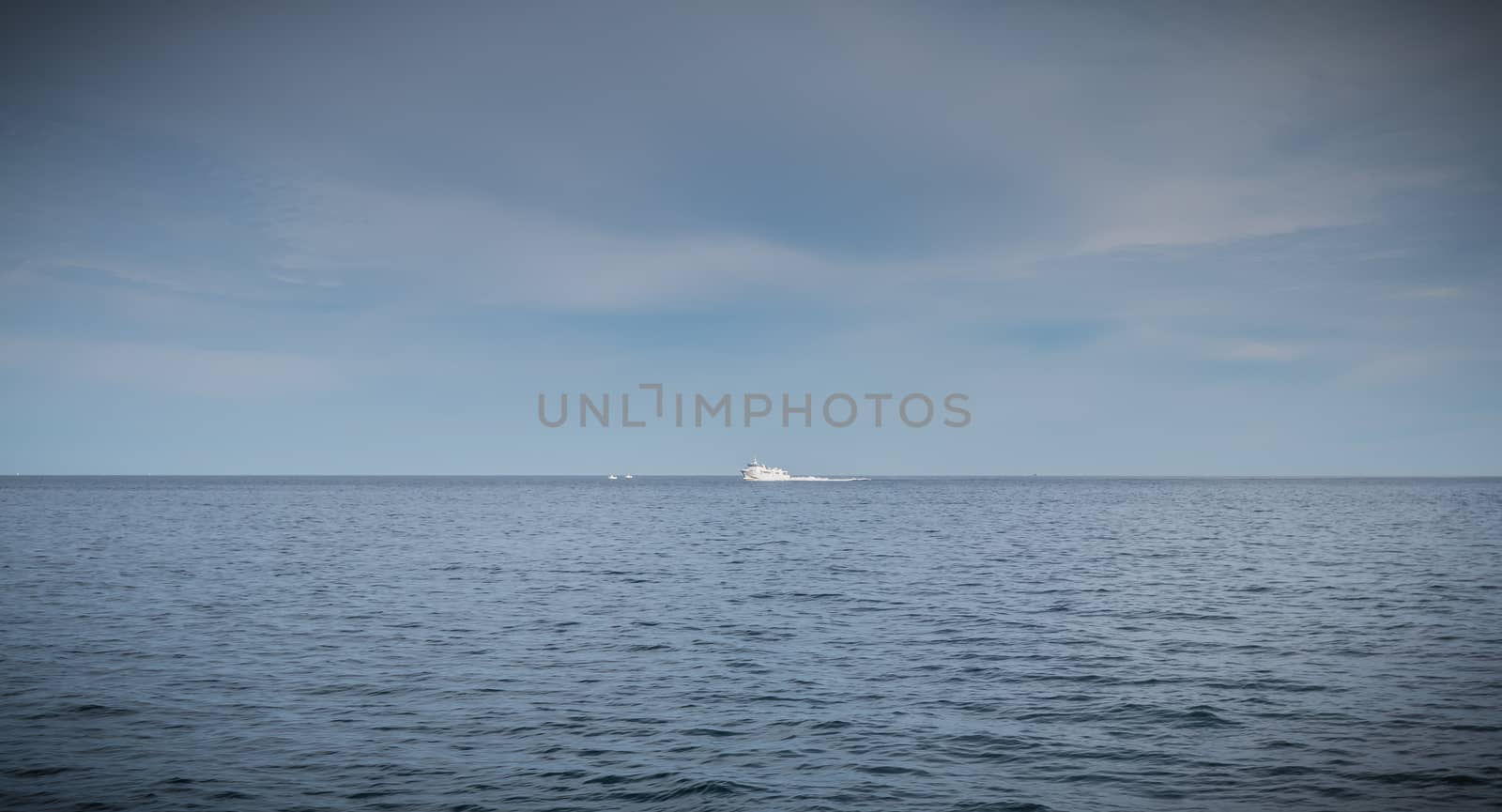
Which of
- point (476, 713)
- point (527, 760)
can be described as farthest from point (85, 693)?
point (527, 760)

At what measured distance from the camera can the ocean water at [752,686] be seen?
56.7 ft

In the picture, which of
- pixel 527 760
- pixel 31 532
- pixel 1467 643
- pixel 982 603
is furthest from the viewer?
pixel 31 532

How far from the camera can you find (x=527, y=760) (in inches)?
739

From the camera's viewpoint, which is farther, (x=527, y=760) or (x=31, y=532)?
(x=31, y=532)

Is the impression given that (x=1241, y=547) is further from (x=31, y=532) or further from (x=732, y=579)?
(x=31, y=532)

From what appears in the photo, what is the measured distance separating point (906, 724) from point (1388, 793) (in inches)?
393

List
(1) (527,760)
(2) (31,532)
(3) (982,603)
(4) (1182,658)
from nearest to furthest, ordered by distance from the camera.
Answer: (1) (527,760)
(4) (1182,658)
(3) (982,603)
(2) (31,532)

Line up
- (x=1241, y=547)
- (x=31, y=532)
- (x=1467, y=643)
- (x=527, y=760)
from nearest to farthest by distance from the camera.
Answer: (x=527, y=760) < (x=1467, y=643) < (x=1241, y=547) < (x=31, y=532)

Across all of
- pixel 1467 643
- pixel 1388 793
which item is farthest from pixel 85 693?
pixel 1467 643

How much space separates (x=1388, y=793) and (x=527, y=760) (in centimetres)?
1801

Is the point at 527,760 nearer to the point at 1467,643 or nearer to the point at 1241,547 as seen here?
the point at 1467,643

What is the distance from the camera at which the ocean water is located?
1728cm

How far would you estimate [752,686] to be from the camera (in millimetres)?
25531

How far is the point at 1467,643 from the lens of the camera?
30719 mm
